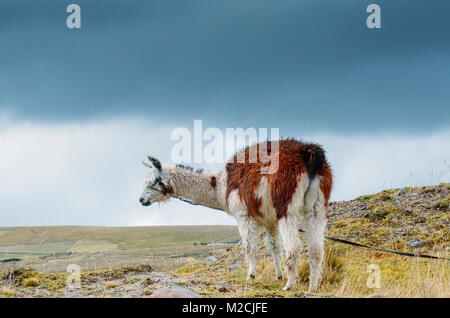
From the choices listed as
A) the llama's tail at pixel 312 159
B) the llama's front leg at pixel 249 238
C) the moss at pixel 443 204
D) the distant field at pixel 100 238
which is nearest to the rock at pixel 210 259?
the llama's front leg at pixel 249 238

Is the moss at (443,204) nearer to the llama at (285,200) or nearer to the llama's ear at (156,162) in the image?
the llama at (285,200)

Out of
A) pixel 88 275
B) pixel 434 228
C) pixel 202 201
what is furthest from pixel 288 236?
pixel 434 228

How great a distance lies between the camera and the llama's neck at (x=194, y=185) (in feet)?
46.3

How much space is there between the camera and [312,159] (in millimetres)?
10672

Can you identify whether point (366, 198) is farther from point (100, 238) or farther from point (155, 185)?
point (100, 238)

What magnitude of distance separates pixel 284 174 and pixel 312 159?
75 centimetres

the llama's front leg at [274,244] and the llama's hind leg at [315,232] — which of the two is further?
the llama's front leg at [274,244]

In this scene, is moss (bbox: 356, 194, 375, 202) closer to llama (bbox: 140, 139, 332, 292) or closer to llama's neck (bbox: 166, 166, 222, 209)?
llama's neck (bbox: 166, 166, 222, 209)

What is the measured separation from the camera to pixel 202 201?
47.0ft

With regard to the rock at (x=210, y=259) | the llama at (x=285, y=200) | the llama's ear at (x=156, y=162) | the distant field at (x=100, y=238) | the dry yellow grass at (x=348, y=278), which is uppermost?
the llama's ear at (x=156, y=162)

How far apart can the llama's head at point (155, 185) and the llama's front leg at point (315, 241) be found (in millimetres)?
5130

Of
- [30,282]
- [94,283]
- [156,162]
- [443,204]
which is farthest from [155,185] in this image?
[443,204]
